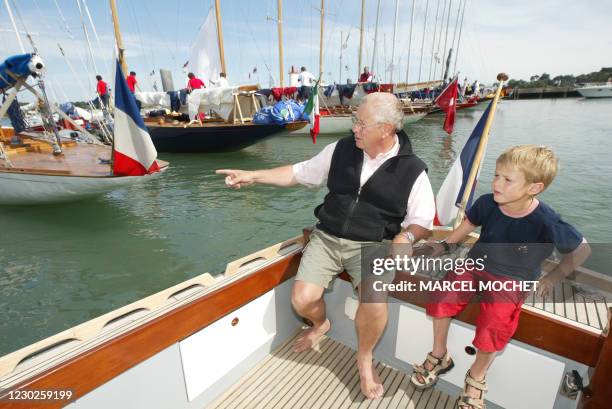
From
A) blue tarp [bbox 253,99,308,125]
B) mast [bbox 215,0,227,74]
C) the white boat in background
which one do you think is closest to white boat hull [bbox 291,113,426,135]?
mast [bbox 215,0,227,74]

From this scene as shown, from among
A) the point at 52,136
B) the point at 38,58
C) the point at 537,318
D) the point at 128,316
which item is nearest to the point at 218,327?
the point at 128,316

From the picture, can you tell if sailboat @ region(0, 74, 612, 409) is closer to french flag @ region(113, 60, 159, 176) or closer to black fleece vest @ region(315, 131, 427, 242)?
black fleece vest @ region(315, 131, 427, 242)

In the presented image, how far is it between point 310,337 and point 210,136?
38.6 feet

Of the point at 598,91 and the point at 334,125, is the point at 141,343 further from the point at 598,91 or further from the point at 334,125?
the point at 598,91

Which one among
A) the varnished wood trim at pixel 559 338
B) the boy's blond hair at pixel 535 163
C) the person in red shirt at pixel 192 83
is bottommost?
the varnished wood trim at pixel 559 338

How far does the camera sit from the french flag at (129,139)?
4.77 metres

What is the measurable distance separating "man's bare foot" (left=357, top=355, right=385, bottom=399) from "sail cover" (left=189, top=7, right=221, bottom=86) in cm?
1710

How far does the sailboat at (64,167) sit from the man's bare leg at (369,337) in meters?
4.55

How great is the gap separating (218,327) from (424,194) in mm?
1438

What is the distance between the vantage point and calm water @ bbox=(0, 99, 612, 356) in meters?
3.89

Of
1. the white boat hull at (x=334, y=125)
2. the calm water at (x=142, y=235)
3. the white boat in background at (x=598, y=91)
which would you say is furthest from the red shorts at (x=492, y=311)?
the white boat in background at (x=598, y=91)

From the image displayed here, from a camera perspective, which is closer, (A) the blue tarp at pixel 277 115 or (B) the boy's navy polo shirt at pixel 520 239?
(B) the boy's navy polo shirt at pixel 520 239

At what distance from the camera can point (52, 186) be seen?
596 cm

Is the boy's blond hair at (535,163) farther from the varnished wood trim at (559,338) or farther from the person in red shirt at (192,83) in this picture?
the person in red shirt at (192,83)
